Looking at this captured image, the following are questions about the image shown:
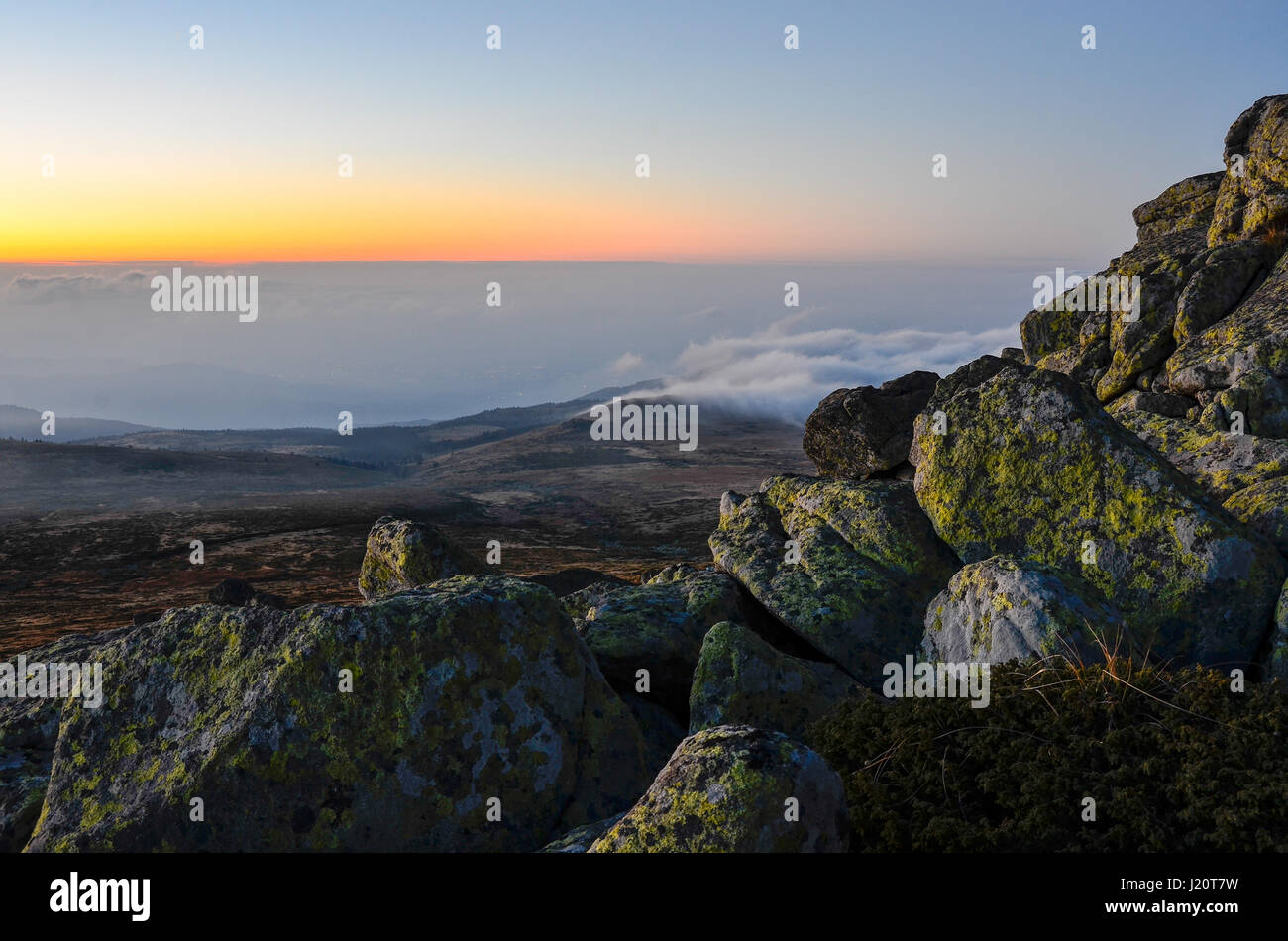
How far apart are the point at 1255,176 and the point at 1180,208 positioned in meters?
4.87

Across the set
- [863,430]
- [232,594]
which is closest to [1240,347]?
[863,430]

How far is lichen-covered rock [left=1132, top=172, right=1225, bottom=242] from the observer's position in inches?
1145

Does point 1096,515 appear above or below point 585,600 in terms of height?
above

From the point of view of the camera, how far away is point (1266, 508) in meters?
12.3

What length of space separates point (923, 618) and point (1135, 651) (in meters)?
3.25

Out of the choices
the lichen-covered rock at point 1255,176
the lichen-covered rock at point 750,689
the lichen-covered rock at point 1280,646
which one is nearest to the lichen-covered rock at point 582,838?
the lichen-covered rock at point 750,689

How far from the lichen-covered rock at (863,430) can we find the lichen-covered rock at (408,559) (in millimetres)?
7621

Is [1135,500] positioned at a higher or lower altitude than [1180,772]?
higher

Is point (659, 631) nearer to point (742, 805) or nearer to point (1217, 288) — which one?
point (742, 805)

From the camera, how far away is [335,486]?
111250 millimetres

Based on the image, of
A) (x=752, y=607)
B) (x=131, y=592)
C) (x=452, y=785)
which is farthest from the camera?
(x=131, y=592)

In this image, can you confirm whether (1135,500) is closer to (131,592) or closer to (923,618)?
(923,618)

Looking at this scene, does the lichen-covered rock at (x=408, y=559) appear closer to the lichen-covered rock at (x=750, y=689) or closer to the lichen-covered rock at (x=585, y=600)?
the lichen-covered rock at (x=585, y=600)
